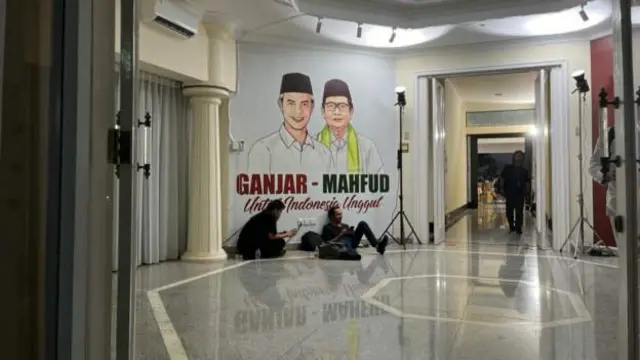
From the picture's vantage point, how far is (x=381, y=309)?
11.8ft

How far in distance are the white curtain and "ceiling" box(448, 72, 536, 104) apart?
518 centimetres

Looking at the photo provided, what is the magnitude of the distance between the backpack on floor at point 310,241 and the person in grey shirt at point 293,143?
94 centimetres

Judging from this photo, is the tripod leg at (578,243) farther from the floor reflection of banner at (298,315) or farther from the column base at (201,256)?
the column base at (201,256)

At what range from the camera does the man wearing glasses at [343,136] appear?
23.9ft

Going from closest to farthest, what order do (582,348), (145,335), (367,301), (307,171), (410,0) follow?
(582,348)
(145,335)
(367,301)
(410,0)
(307,171)

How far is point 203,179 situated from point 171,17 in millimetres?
1980

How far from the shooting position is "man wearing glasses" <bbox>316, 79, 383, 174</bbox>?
729cm

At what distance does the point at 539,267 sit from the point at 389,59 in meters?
3.88

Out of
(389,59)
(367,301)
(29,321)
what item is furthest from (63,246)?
(389,59)

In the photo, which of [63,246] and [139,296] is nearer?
[63,246]

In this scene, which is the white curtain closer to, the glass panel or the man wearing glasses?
the man wearing glasses

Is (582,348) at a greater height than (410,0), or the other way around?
(410,0)

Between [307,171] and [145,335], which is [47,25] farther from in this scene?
[307,171]

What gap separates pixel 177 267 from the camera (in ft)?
18.2
